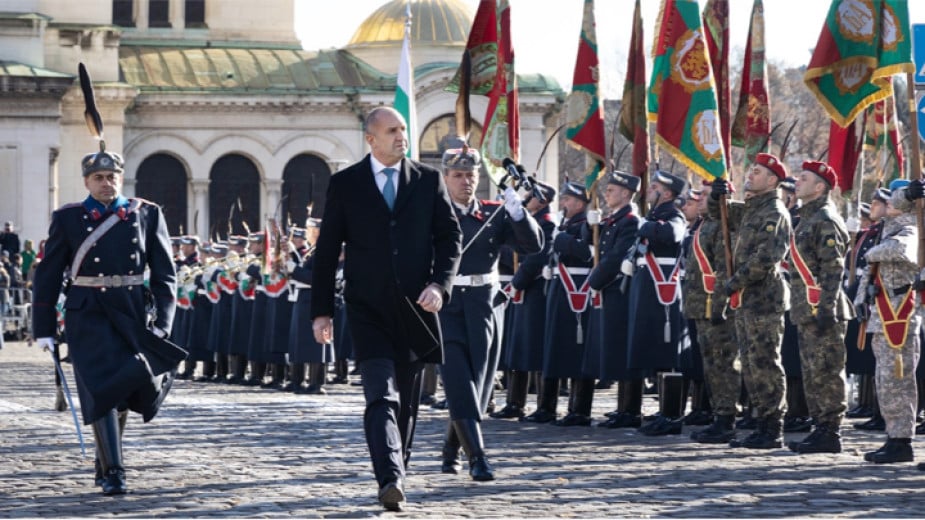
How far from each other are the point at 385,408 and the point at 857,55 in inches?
208

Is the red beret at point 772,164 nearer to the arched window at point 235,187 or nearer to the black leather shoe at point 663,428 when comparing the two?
the black leather shoe at point 663,428

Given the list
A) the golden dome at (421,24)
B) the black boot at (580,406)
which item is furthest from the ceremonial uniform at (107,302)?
the golden dome at (421,24)

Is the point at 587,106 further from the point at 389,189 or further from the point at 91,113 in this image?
the point at 389,189

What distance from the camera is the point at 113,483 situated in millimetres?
10656

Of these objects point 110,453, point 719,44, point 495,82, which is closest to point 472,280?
point 110,453

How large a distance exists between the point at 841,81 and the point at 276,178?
42.4 meters

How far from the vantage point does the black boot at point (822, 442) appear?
42.8 feet

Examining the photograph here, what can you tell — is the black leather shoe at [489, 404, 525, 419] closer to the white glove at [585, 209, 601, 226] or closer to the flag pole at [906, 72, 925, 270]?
the white glove at [585, 209, 601, 226]

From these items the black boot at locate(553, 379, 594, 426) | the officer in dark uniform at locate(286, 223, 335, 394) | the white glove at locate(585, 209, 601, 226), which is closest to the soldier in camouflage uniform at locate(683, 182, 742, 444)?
the white glove at locate(585, 209, 601, 226)

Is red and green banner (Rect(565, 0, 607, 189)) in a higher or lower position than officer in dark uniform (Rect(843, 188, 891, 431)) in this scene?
higher

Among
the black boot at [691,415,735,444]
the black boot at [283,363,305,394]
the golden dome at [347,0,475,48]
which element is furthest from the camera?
the golden dome at [347,0,475,48]

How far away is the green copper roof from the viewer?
5481cm

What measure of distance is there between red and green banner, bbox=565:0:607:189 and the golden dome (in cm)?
3988

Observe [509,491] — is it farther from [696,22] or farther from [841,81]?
[696,22]
